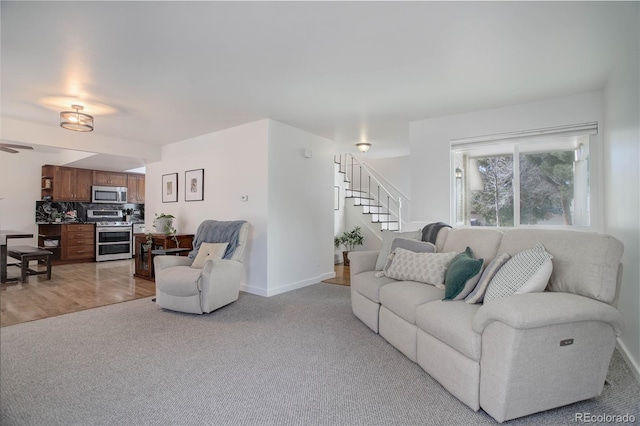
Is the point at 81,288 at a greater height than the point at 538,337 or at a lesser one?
lesser

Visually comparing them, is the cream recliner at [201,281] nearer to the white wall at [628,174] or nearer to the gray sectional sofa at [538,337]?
the gray sectional sofa at [538,337]

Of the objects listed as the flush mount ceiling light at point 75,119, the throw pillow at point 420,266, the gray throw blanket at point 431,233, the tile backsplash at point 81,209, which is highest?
the flush mount ceiling light at point 75,119

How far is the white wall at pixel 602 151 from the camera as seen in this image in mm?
2371

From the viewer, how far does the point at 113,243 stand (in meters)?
7.52

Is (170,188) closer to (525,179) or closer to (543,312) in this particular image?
(525,179)

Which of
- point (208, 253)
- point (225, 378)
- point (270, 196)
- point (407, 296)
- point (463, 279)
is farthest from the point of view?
point (270, 196)

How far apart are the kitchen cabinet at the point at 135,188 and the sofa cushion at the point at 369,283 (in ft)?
22.8

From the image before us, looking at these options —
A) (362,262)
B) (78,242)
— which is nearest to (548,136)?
(362,262)

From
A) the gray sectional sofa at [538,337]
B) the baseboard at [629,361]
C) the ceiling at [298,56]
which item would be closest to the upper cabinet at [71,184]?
the ceiling at [298,56]

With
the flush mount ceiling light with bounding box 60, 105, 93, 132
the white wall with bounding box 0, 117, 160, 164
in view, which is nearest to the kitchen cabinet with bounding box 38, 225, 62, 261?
the white wall with bounding box 0, 117, 160, 164

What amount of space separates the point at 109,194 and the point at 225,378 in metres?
7.16

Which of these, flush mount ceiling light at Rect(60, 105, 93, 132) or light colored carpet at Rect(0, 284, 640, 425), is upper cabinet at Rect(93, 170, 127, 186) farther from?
light colored carpet at Rect(0, 284, 640, 425)

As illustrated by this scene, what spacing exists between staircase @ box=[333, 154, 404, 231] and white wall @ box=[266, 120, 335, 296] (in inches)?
76.0

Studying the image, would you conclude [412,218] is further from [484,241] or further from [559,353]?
[559,353]
